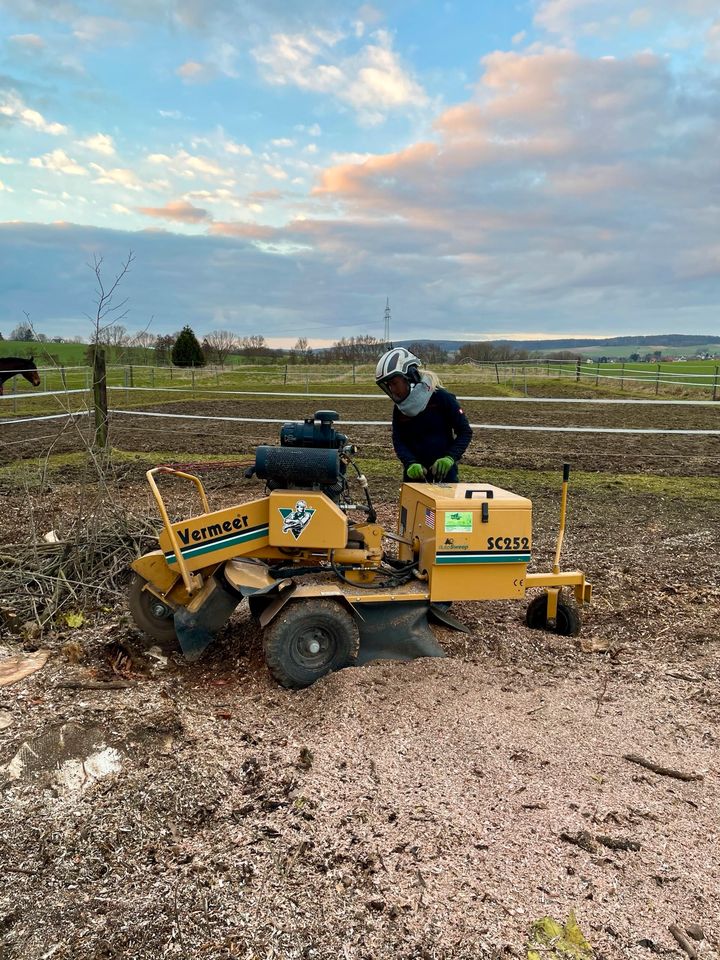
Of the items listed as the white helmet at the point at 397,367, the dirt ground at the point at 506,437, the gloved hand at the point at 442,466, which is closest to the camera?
the white helmet at the point at 397,367

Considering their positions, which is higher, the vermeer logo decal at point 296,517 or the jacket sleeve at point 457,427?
the jacket sleeve at point 457,427

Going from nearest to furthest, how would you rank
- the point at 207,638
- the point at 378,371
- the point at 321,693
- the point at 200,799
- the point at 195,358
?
the point at 200,799 < the point at 321,693 < the point at 207,638 < the point at 378,371 < the point at 195,358

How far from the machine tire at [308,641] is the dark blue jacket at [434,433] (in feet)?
5.22

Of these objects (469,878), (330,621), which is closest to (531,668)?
(330,621)

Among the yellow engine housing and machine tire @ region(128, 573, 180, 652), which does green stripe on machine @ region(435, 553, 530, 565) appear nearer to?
the yellow engine housing

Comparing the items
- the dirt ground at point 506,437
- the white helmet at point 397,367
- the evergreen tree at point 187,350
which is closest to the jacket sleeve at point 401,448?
the white helmet at point 397,367

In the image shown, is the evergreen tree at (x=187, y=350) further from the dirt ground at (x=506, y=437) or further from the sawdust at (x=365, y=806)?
the sawdust at (x=365, y=806)

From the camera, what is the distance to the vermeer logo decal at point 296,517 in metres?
3.84

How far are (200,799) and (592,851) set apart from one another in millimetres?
1542

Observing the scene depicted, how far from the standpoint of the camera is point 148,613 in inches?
160

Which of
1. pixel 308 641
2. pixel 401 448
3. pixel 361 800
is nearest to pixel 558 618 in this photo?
pixel 401 448

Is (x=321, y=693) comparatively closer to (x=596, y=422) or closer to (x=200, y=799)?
(x=200, y=799)

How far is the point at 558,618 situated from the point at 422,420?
1.69 m

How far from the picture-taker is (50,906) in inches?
89.1
